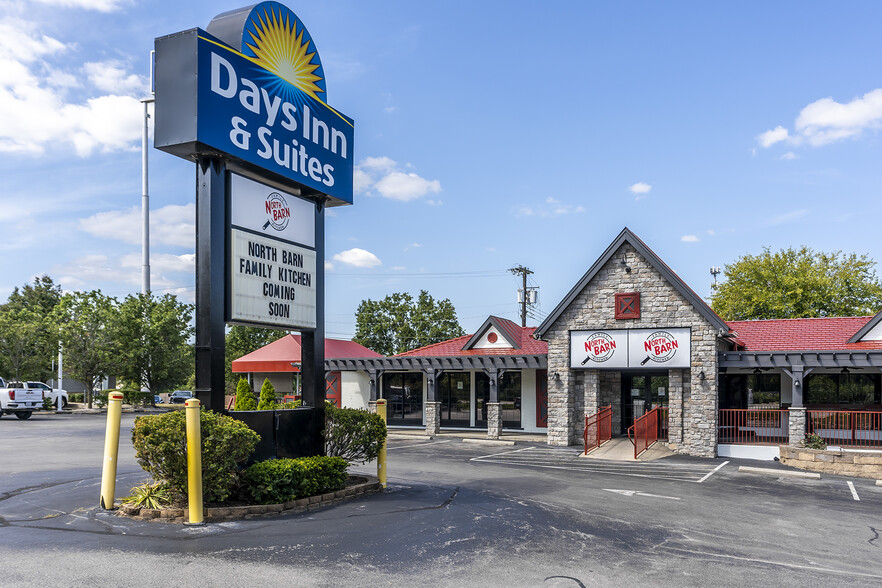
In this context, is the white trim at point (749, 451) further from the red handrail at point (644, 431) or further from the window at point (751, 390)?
the window at point (751, 390)

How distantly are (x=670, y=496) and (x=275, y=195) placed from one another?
9.38m

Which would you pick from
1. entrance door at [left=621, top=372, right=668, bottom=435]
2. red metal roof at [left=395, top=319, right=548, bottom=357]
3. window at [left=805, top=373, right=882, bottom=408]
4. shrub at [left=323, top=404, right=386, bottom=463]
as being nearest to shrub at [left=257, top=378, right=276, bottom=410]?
shrub at [left=323, top=404, right=386, bottom=463]

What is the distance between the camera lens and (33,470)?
14.8 m

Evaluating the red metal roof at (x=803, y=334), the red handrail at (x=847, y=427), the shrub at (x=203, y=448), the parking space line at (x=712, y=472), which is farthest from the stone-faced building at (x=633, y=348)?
the shrub at (x=203, y=448)

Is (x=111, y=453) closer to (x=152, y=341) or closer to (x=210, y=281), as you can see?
(x=210, y=281)

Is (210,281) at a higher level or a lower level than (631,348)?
higher

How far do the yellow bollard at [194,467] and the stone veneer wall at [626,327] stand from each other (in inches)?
641

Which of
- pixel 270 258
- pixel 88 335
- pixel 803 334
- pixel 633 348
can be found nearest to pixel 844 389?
pixel 803 334

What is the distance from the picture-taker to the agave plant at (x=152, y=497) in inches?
375

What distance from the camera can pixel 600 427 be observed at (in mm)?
22328

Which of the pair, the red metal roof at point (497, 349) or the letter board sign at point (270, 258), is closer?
the letter board sign at point (270, 258)

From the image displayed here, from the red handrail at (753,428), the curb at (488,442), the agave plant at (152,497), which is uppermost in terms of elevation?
the agave plant at (152,497)

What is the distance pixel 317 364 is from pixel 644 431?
494 inches

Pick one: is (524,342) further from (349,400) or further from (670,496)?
(670,496)
